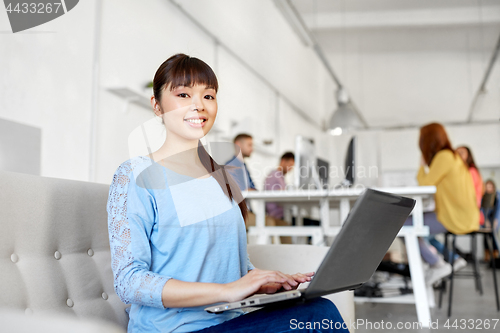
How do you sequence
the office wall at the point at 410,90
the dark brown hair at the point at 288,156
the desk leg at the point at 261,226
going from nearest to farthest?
the desk leg at the point at 261,226
the dark brown hair at the point at 288,156
the office wall at the point at 410,90

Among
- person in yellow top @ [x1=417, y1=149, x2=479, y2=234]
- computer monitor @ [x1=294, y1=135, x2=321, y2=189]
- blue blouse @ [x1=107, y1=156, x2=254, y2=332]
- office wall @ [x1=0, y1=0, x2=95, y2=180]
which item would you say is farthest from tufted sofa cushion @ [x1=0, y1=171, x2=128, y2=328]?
person in yellow top @ [x1=417, y1=149, x2=479, y2=234]

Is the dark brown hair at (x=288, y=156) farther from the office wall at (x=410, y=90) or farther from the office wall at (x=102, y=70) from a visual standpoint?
the office wall at (x=410, y=90)

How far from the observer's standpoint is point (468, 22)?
717 cm

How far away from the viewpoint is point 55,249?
1.01 metres

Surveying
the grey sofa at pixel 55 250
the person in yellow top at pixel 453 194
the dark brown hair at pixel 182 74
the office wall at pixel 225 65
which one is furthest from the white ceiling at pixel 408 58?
the grey sofa at pixel 55 250

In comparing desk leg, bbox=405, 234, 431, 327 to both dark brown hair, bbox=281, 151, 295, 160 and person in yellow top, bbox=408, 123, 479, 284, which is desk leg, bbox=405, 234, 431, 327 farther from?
dark brown hair, bbox=281, 151, 295, 160

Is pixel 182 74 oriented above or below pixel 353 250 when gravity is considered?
above

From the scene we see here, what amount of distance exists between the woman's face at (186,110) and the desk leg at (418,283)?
6.21 ft

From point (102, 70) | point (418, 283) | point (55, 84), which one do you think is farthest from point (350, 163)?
point (55, 84)

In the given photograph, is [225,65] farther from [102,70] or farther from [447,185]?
[447,185]

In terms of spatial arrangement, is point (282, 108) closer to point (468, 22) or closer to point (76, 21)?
point (468, 22)

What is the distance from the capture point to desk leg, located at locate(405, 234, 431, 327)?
94.3 inches

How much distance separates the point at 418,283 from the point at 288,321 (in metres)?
1.85

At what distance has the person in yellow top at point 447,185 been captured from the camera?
3129 millimetres
